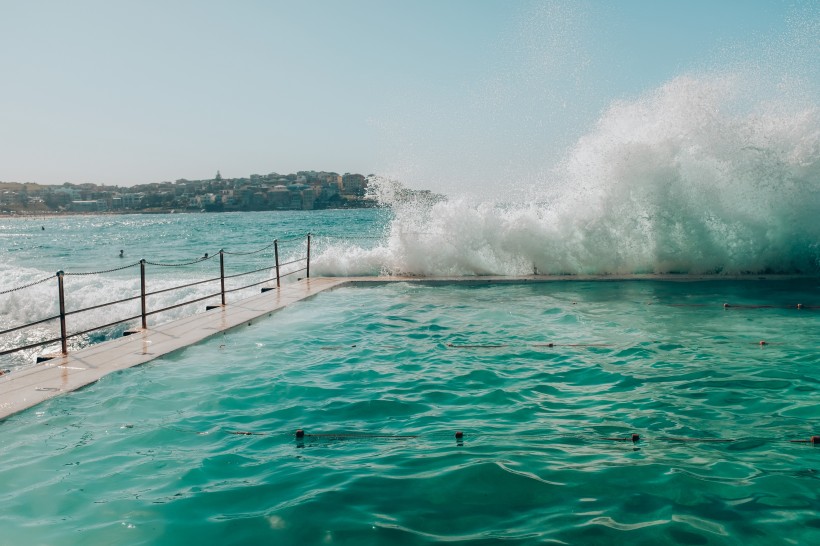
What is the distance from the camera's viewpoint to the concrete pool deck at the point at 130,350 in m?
6.62

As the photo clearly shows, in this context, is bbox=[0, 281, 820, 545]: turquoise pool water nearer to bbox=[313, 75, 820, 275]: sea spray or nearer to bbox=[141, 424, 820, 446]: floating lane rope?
bbox=[141, 424, 820, 446]: floating lane rope

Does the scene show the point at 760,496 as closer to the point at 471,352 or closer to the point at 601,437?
the point at 601,437

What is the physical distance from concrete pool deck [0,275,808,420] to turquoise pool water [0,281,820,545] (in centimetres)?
23

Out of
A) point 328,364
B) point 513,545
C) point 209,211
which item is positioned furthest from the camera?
point 209,211

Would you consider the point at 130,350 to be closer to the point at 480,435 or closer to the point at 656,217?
the point at 480,435

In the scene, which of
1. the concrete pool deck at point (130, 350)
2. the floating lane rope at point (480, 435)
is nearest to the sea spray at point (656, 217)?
the concrete pool deck at point (130, 350)

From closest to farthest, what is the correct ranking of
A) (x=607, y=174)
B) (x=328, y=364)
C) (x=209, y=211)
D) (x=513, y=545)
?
(x=513, y=545) → (x=328, y=364) → (x=607, y=174) → (x=209, y=211)

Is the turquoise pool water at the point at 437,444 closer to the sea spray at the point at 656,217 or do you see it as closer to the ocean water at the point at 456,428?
the ocean water at the point at 456,428

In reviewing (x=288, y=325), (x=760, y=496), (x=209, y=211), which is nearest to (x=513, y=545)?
(x=760, y=496)

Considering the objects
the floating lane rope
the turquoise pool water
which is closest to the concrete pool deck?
the turquoise pool water

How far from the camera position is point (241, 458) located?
505 centimetres

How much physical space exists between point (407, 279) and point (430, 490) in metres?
11.7

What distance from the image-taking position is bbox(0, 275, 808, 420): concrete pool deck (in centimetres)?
662

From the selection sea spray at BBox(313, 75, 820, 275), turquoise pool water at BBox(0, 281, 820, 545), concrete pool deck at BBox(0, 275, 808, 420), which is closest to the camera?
turquoise pool water at BBox(0, 281, 820, 545)
